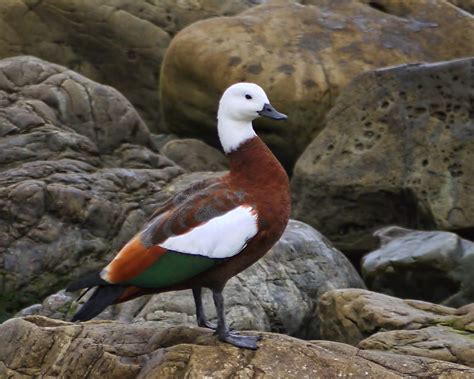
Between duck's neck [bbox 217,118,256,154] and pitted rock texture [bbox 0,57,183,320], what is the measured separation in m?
3.83

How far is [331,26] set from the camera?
1492 cm

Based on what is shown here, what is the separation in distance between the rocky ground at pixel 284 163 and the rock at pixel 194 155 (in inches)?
1.4

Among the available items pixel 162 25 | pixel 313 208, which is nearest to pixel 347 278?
pixel 313 208

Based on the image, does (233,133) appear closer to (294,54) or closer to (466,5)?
(294,54)

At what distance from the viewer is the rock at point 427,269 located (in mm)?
10633

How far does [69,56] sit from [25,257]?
248 inches

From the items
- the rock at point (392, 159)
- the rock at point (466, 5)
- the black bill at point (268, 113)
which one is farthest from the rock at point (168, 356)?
the rock at point (466, 5)

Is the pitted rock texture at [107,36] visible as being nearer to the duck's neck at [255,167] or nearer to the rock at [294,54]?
the rock at [294,54]

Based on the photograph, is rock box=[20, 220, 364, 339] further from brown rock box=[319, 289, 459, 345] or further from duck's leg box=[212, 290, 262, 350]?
duck's leg box=[212, 290, 262, 350]

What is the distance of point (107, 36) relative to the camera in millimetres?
16828

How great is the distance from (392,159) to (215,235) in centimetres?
536

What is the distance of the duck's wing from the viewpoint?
723cm

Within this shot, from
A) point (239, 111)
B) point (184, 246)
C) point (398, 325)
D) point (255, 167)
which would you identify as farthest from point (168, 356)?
point (398, 325)

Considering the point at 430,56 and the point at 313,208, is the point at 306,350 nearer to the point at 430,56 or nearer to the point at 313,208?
the point at 313,208
